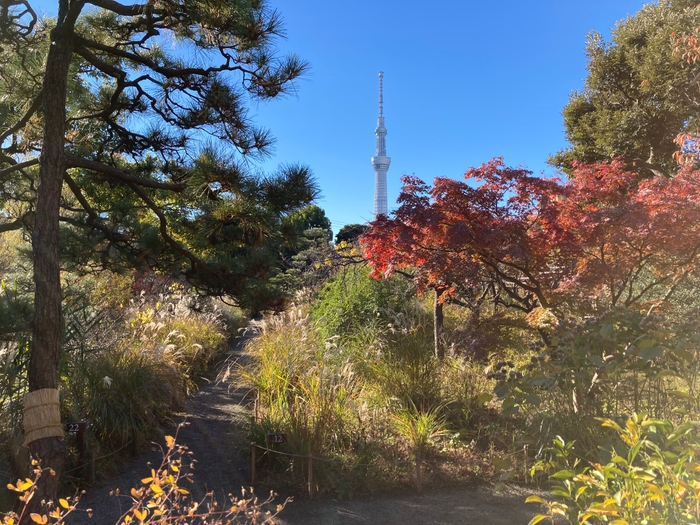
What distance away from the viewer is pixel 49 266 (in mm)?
2711

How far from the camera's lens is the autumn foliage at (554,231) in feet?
13.7

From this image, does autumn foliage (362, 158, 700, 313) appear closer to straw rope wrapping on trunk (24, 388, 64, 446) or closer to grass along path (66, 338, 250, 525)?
grass along path (66, 338, 250, 525)

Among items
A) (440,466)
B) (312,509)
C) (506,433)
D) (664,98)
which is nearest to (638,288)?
(664,98)

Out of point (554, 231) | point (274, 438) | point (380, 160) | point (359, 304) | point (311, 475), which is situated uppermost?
point (380, 160)

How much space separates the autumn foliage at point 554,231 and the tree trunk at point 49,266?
10.1 feet

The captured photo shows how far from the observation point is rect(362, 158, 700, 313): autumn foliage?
4188 mm

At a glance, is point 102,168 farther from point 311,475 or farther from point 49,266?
point 311,475

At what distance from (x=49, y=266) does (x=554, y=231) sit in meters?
4.07

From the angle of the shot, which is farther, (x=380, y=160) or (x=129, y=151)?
(x=380, y=160)

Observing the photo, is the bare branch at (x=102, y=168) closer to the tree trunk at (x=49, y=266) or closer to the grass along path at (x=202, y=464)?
the tree trunk at (x=49, y=266)

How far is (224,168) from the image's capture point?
3.13 metres

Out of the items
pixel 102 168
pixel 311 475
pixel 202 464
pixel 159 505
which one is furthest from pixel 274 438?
pixel 102 168

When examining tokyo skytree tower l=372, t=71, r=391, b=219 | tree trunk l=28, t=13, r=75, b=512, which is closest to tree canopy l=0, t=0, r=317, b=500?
tree trunk l=28, t=13, r=75, b=512

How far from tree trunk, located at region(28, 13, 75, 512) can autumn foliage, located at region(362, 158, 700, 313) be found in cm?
→ 308
